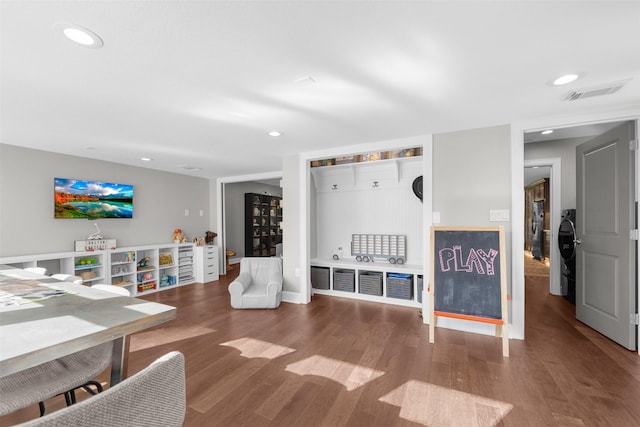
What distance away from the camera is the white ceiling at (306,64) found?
4.45 ft

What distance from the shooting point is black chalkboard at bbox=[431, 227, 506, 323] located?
264 cm

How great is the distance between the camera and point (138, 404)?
0.65m

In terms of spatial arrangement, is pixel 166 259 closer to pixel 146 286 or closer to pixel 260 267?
pixel 146 286

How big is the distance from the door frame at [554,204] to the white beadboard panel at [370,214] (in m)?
→ 1.88

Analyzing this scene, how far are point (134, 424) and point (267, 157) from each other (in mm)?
4003

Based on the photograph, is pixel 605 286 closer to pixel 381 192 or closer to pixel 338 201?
pixel 381 192

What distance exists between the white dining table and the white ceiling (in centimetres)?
140

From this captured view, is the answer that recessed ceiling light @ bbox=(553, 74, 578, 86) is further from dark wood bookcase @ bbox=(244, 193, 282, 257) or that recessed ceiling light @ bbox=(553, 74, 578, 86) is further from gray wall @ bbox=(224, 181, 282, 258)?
dark wood bookcase @ bbox=(244, 193, 282, 257)

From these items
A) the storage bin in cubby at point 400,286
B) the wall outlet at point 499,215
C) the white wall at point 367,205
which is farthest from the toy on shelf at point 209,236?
the wall outlet at point 499,215

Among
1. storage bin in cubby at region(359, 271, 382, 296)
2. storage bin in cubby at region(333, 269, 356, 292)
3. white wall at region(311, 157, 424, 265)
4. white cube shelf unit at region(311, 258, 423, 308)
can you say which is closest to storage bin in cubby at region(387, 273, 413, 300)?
white cube shelf unit at region(311, 258, 423, 308)

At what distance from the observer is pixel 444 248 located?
9.52ft

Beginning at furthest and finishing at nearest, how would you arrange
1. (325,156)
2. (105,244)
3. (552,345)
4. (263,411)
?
(105,244) → (325,156) → (552,345) → (263,411)

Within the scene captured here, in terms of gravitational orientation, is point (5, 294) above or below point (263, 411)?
above

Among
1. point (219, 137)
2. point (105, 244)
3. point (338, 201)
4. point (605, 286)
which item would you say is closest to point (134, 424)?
point (219, 137)
